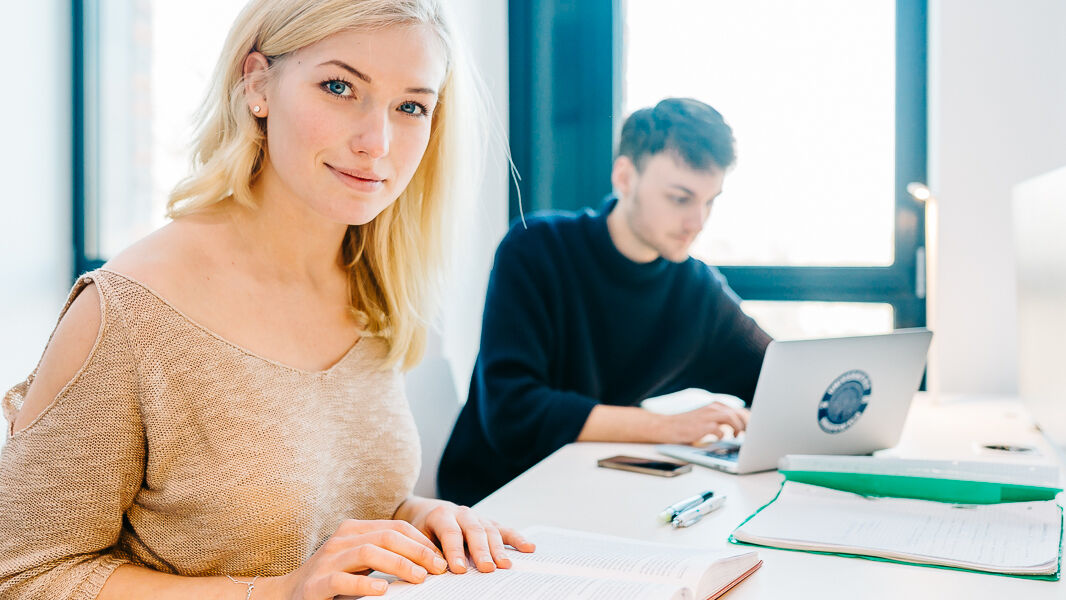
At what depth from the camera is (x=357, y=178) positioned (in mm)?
1034

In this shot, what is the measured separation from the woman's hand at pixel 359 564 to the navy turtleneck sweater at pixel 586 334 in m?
0.81

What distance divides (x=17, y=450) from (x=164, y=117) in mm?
2149

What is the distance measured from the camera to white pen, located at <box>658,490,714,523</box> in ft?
3.45

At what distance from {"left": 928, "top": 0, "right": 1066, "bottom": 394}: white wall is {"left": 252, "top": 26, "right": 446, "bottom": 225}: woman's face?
1.44 metres

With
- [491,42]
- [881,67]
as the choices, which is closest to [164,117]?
[491,42]

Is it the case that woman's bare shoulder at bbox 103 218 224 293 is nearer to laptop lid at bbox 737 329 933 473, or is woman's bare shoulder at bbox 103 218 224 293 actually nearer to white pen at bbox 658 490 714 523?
white pen at bbox 658 490 714 523

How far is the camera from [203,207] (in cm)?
104

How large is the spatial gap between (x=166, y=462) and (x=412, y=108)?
1.62 feet

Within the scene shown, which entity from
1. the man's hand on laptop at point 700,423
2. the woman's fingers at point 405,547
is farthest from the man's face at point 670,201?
the woman's fingers at point 405,547

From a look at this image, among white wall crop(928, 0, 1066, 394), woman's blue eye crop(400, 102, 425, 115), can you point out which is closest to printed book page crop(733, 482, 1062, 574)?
woman's blue eye crop(400, 102, 425, 115)

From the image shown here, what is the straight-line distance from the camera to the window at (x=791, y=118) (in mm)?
2283

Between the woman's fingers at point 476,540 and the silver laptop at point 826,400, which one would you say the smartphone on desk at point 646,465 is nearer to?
the silver laptop at point 826,400

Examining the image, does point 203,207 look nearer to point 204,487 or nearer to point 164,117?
point 204,487

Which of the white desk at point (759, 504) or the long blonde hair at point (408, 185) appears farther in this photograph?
the long blonde hair at point (408, 185)
